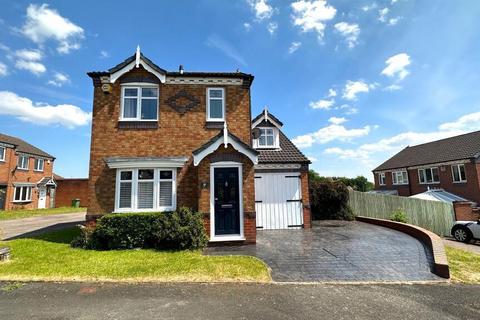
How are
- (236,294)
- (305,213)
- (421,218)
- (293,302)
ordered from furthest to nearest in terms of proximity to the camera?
(421,218)
(305,213)
(236,294)
(293,302)

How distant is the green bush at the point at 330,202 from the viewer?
17795 mm

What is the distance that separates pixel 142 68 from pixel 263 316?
10594 mm

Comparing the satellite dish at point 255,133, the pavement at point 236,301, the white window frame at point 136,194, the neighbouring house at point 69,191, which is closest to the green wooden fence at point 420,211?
the satellite dish at point 255,133

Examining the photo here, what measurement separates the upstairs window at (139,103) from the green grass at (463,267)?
38.0 ft

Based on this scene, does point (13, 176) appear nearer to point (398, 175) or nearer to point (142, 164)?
point (142, 164)

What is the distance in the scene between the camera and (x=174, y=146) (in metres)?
11.2

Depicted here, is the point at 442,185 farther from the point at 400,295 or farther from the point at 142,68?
the point at 142,68

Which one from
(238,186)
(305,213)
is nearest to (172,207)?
(238,186)

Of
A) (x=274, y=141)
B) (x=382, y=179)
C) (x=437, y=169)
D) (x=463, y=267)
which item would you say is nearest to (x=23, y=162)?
(x=274, y=141)

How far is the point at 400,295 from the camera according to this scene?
5.82 m

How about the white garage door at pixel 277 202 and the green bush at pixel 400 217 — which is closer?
the white garage door at pixel 277 202

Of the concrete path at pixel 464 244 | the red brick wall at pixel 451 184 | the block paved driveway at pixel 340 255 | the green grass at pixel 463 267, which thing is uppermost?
the red brick wall at pixel 451 184

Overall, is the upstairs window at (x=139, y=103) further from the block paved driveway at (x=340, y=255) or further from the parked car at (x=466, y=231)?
the parked car at (x=466, y=231)

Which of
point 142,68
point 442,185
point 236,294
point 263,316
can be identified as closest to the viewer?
point 263,316
